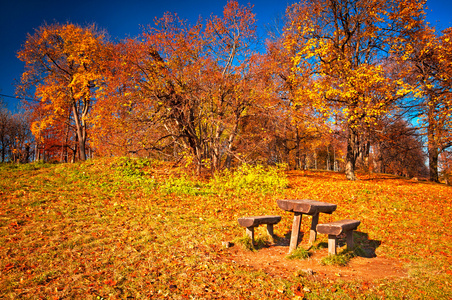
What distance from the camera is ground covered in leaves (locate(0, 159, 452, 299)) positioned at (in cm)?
380

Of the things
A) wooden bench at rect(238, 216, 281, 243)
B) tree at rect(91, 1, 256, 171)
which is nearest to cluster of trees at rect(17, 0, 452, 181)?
tree at rect(91, 1, 256, 171)

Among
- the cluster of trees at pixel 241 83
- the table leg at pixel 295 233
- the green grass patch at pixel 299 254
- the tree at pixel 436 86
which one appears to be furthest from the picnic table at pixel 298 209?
the tree at pixel 436 86

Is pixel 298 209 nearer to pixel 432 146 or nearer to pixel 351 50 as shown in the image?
pixel 351 50

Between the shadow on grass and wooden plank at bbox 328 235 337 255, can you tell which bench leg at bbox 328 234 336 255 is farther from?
the shadow on grass

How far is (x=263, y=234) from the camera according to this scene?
6.35 m

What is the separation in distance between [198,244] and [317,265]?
7.54 feet

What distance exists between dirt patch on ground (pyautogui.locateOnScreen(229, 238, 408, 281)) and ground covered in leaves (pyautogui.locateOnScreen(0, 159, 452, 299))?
0.02 meters

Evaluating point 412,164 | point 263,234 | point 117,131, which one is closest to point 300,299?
point 263,234

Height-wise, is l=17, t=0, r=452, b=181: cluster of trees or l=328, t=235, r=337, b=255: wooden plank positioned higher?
→ l=17, t=0, r=452, b=181: cluster of trees

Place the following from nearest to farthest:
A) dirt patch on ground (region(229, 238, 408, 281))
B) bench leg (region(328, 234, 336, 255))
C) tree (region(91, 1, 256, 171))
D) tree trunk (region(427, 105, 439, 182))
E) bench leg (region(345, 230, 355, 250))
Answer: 1. dirt patch on ground (region(229, 238, 408, 281))
2. bench leg (region(328, 234, 336, 255))
3. bench leg (region(345, 230, 355, 250))
4. tree (region(91, 1, 256, 171))
5. tree trunk (region(427, 105, 439, 182))

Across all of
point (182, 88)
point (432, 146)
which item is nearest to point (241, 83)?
point (182, 88)

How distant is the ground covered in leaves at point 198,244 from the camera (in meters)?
3.80

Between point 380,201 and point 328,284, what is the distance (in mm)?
6152

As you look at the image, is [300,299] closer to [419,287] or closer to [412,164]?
[419,287]
